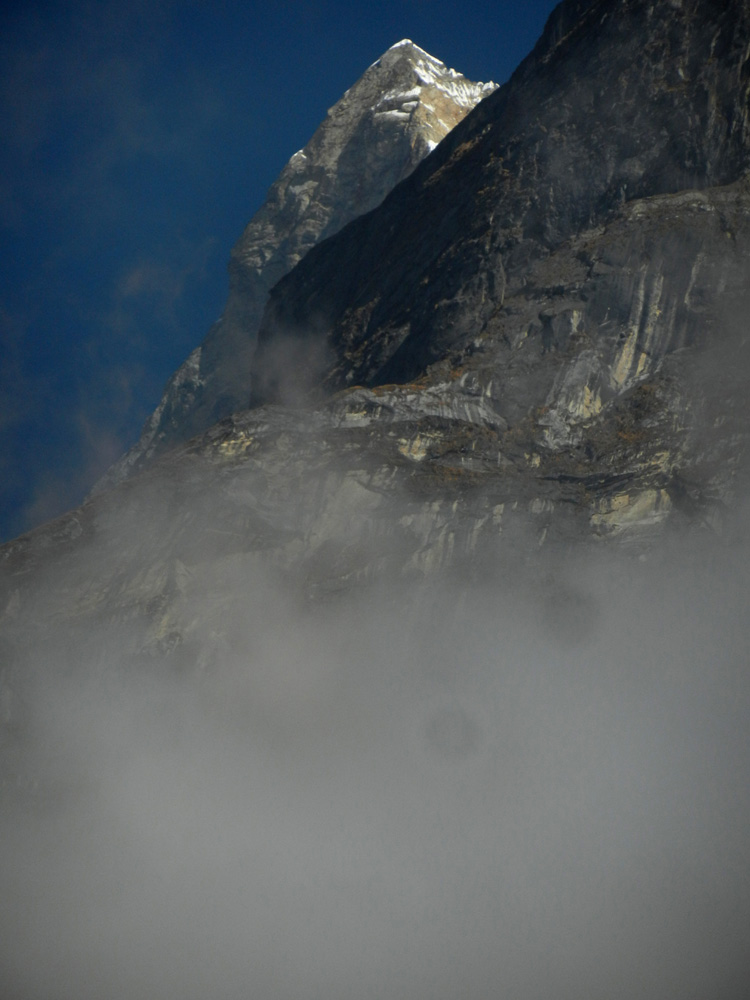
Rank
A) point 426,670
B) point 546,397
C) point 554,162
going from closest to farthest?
point 426,670 < point 546,397 < point 554,162

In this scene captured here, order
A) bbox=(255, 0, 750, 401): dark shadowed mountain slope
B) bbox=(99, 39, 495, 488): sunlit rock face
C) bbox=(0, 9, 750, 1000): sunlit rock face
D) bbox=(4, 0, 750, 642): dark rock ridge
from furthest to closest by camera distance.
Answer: bbox=(99, 39, 495, 488): sunlit rock face → bbox=(255, 0, 750, 401): dark shadowed mountain slope → bbox=(4, 0, 750, 642): dark rock ridge → bbox=(0, 9, 750, 1000): sunlit rock face

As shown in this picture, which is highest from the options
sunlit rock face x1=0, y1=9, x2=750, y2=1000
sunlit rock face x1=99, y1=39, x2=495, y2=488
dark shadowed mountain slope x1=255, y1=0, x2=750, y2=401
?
sunlit rock face x1=99, y1=39, x2=495, y2=488

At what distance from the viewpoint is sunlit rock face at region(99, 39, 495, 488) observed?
70.6 meters

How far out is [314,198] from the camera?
7394 centimetres

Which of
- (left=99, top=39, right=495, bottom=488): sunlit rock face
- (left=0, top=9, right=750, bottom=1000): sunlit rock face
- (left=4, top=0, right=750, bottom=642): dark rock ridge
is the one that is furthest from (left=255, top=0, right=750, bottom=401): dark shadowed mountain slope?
(left=99, top=39, right=495, bottom=488): sunlit rock face

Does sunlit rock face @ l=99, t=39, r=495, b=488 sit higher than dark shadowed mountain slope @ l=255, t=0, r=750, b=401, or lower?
higher

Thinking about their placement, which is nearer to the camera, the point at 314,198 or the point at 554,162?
the point at 554,162

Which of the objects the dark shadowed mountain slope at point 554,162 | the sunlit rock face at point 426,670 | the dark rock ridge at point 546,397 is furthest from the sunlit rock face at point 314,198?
the sunlit rock face at point 426,670

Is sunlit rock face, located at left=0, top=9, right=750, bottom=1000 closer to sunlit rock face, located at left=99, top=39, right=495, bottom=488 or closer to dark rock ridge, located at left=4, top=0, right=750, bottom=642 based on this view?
dark rock ridge, located at left=4, top=0, right=750, bottom=642

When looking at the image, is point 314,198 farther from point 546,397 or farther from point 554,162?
point 546,397

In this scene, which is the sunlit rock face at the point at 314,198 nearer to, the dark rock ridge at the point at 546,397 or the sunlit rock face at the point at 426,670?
the dark rock ridge at the point at 546,397

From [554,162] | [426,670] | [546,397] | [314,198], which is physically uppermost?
[314,198]

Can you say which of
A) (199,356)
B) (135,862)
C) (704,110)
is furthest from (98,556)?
(199,356)

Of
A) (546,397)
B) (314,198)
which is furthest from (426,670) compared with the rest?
(314,198)
